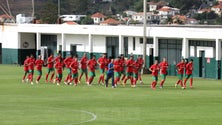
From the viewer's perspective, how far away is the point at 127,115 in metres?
31.0

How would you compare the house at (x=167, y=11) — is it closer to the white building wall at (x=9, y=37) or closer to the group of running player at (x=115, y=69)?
the white building wall at (x=9, y=37)

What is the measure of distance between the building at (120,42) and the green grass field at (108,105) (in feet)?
52.4

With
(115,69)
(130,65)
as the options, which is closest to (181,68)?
(130,65)

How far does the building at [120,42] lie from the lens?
63.1 m

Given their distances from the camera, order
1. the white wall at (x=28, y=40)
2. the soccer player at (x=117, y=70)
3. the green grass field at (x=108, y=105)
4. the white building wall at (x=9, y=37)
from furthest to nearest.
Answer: the white wall at (x=28, y=40) → the white building wall at (x=9, y=37) → the soccer player at (x=117, y=70) → the green grass field at (x=108, y=105)

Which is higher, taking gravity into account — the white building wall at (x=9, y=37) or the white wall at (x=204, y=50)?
the white building wall at (x=9, y=37)

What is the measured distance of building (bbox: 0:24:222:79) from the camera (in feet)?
207

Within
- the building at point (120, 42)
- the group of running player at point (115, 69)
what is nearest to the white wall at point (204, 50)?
the building at point (120, 42)

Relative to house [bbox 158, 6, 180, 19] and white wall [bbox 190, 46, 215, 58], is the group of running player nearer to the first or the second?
white wall [bbox 190, 46, 215, 58]

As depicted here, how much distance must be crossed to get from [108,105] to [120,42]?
3605 centimetres

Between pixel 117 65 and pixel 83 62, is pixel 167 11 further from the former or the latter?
pixel 117 65

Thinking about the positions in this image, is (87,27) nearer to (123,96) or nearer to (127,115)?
(123,96)

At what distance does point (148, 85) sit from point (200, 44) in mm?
16318

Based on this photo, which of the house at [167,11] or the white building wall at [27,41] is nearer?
the white building wall at [27,41]
